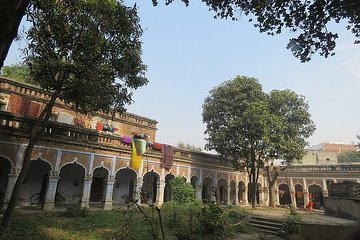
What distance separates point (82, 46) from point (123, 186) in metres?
15.4

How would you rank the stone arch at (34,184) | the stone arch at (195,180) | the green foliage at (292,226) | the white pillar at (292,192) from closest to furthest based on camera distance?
the green foliage at (292,226), the stone arch at (34,184), the stone arch at (195,180), the white pillar at (292,192)

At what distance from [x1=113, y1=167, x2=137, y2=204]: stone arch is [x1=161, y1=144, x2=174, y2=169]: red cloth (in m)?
2.82

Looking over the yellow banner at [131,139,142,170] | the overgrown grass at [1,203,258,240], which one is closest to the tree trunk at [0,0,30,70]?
the overgrown grass at [1,203,258,240]

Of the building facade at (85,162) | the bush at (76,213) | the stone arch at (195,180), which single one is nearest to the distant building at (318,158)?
the building facade at (85,162)

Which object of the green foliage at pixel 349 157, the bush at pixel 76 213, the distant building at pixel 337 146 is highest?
the distant building at pixel 337 146

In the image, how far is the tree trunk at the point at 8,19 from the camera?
10.4 feet

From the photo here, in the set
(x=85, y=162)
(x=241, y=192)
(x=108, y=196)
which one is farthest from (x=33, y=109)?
(x=241, y=192)

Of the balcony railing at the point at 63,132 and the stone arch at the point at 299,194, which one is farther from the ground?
the balcony railing at the point at 63,132

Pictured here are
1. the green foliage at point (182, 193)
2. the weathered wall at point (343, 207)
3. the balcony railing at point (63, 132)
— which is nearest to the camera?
the balcony railing at point (63, 132)

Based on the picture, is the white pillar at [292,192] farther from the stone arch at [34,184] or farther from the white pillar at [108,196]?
the stone arch at [34,184]

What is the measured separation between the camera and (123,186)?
78.2 ft

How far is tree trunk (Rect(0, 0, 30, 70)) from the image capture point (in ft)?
10.4

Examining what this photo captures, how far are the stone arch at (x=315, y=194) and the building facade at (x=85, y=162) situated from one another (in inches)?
186

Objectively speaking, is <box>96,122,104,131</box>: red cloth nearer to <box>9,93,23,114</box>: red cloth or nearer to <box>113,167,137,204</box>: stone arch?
<box>113,167,137,204</box>: stone arch
